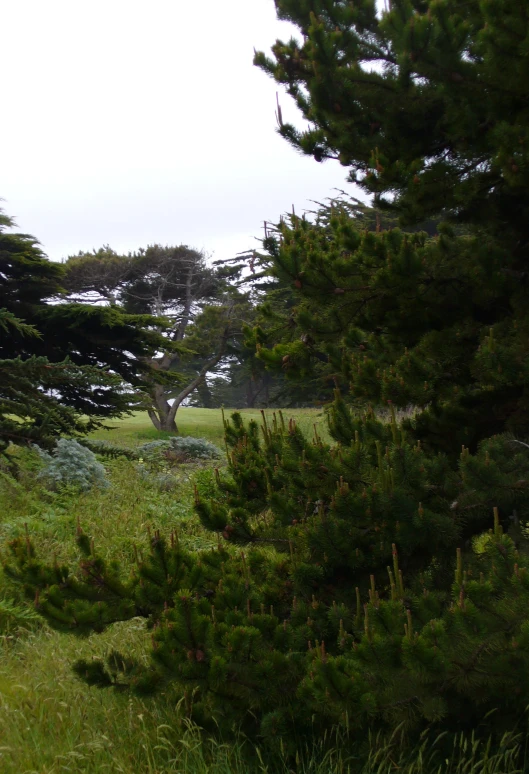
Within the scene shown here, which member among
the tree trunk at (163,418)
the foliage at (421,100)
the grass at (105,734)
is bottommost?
the grass at (105,734)

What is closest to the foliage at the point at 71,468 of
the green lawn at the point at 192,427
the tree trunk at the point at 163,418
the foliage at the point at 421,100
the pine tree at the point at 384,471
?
the pine tree at the point at 384,471

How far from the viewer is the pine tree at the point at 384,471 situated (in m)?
2.51

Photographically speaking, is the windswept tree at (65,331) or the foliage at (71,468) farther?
the windswept tree at (65,331)

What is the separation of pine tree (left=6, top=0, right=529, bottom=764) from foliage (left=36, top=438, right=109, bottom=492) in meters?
5.11

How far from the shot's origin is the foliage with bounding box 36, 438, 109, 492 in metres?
8.59

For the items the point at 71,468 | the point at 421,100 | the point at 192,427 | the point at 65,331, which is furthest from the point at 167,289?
the point at 421,100

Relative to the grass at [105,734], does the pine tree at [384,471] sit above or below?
above

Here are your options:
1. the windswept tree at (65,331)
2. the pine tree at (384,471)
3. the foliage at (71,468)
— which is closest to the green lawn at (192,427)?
the windswept tree at (65,331)

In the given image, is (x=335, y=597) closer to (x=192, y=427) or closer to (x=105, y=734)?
(x=105, y=734)

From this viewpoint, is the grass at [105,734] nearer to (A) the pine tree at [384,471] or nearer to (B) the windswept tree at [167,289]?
(A) the pine tree at [384,471]

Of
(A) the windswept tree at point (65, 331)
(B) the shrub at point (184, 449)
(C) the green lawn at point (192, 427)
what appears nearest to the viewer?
(A) the windswept tree at point (65, 331)

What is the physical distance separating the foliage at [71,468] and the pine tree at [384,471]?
5114 mm

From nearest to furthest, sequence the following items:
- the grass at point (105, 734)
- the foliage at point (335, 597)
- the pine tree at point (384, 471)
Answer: the foliage at point (335, 597), the pine tree at point (384, 471), the grass at point (105, 734)

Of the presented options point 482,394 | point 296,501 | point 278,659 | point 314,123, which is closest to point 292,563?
point 296,501
